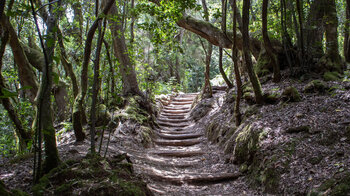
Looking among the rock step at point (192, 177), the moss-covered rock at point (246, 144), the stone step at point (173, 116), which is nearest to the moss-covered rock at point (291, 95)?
the moss-covered rock at point (246, 144)

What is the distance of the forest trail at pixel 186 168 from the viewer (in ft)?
15.0

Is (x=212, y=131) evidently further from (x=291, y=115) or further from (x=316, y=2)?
(x=316, y=2)

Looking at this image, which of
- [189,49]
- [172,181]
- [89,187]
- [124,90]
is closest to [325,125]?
[172,181]

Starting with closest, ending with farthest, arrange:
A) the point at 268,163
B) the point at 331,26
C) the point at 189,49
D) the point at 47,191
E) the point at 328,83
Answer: the point at 47,191 < the point at 268,163 < the point at 328,83 < the point at 331,26 < the point at 189,49

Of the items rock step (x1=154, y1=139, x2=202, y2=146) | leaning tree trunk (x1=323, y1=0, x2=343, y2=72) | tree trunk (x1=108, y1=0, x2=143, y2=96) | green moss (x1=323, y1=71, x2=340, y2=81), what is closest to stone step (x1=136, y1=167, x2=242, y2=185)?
rock step (x1=154, y1=139, x2=202, y2=146)

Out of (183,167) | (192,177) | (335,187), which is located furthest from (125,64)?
(335,187)

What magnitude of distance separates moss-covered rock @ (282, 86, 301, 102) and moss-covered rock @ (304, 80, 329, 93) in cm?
30

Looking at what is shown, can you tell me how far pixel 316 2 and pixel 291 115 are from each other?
4150mm

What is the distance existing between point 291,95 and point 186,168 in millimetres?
3210

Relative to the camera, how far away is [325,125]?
13.3 feet

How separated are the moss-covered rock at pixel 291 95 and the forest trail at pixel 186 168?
2.20 meters

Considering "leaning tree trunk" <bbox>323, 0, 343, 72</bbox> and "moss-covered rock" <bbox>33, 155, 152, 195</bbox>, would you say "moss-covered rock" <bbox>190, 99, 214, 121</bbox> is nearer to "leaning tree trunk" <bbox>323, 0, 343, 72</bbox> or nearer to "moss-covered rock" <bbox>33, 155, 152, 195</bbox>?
→ "leaning tree trunk" <bbox>323, 0, 343, 72</bbox>

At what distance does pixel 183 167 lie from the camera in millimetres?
5973

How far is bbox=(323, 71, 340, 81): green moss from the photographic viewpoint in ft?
19.5
